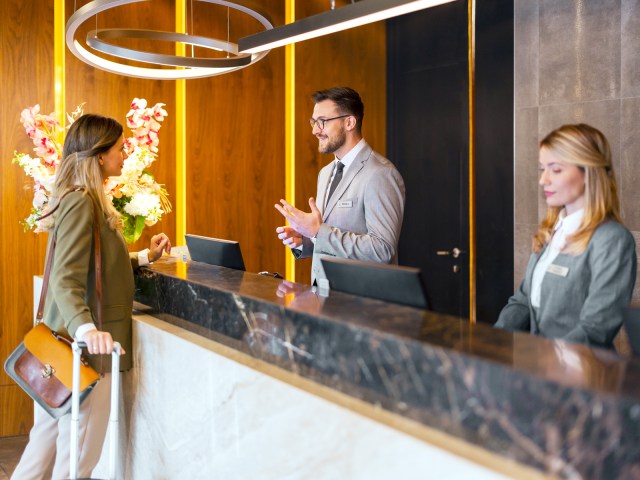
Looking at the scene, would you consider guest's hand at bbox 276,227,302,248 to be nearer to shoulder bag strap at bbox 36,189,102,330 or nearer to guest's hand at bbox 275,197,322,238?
guest's hand at bbox 275,197,322,238

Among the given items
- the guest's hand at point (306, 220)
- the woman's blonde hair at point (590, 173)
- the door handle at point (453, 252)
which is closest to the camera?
the woman's blonde hair at point (590, 173)

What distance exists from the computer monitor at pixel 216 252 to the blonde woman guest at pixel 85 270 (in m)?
0.53

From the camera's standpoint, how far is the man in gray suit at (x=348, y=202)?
306cm

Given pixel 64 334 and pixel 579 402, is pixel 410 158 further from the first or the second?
pixel 579 402

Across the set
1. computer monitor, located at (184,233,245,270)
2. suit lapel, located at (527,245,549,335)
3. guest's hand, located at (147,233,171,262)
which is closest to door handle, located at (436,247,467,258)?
computer monitor, located at (184,233,245,270)

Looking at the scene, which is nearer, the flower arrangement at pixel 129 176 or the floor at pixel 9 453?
the flower arrangement at pixel 129 176

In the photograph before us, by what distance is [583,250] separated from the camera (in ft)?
6.95

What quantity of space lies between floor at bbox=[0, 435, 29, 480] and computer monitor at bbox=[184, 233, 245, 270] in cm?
186

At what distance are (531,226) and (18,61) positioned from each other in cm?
385

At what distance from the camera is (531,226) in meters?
5.08

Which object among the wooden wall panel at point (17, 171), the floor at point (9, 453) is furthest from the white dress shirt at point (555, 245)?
the wooden wall panel at point (17, 171)

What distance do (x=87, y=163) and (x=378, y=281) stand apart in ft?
4.34

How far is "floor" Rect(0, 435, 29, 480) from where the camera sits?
4.14 meters

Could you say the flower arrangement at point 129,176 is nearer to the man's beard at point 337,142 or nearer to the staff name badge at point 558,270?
the man's beard at point 337,142
